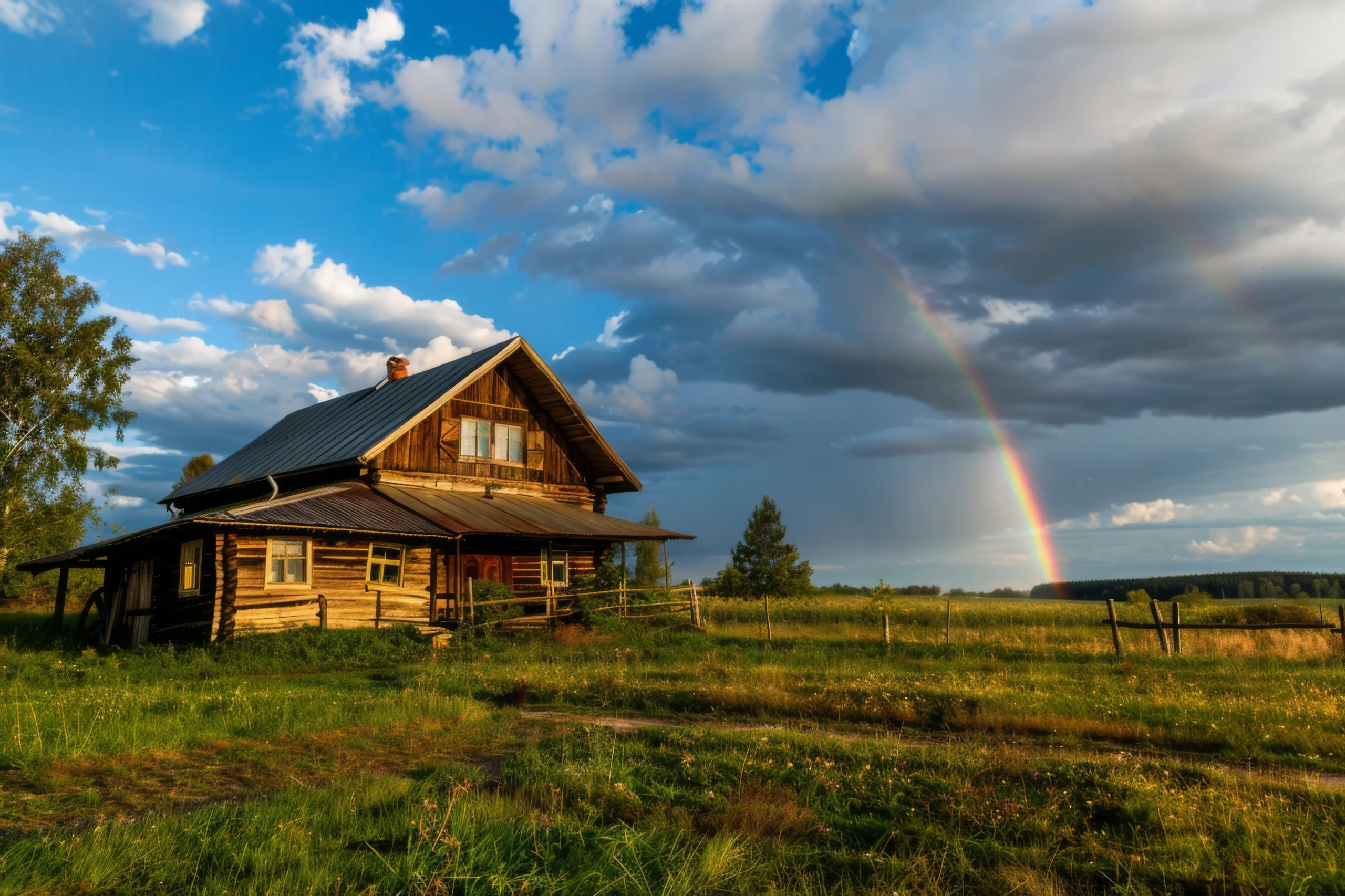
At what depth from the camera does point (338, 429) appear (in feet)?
96.3

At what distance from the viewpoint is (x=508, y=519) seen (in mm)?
25203

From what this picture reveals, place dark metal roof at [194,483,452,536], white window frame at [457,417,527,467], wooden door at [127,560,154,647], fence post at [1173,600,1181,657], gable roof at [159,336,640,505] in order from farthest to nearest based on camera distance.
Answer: white window frame at [457,417,527,467] < gable roof at [159,336,640,505] < wooden door at [127,560,154,647] < dark metal roof at [194,483,452,536] < fence post at [1173,600,1181,657]

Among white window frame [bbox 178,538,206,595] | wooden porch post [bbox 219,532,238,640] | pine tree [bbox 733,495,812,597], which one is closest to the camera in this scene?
wooden porch post [bbox 219,532,238,640]

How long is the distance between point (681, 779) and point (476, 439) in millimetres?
22194

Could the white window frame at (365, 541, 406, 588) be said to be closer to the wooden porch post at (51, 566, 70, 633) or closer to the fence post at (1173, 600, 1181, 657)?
the wooden porch post at (51, 566, 70, 633)

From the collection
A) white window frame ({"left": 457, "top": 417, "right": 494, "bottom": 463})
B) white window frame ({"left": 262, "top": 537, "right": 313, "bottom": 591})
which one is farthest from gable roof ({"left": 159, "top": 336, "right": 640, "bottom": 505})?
white window frame ({"left": 262, "top": 537, "right": 313, "bottom": 591})

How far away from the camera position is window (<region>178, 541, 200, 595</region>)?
21859 mm

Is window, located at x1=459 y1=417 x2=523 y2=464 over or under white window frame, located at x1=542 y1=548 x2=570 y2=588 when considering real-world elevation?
over

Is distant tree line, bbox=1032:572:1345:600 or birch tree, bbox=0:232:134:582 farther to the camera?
distant tree line, bbox=1032:572:1345:600

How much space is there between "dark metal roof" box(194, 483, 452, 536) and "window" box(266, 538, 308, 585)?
102 cm

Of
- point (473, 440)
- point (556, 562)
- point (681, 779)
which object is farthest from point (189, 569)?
point (681, 779)

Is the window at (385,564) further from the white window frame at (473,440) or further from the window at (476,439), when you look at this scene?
the window at (476,439)

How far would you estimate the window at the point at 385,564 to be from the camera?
23047mm

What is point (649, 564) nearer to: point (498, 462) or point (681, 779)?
point (498, 462)
